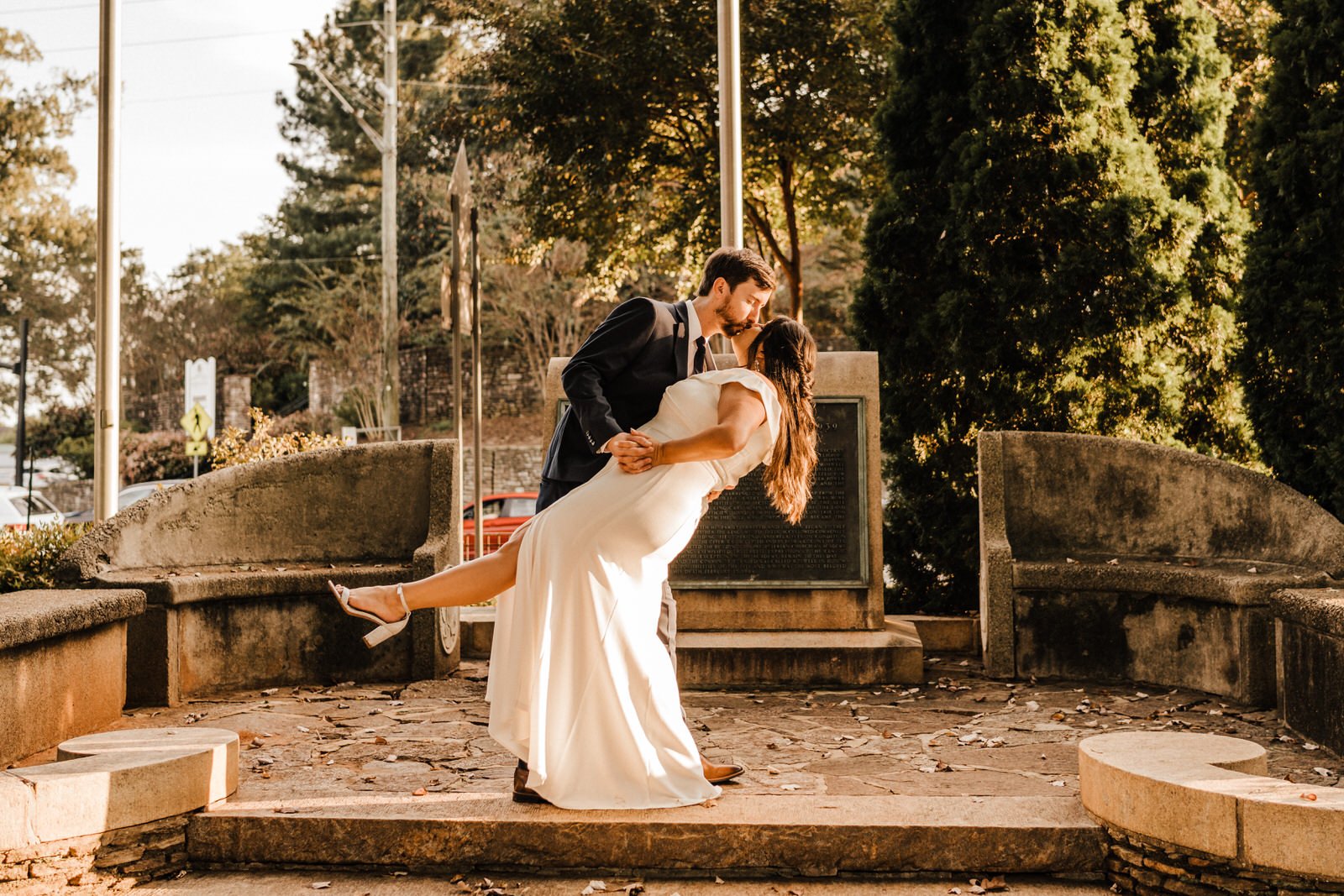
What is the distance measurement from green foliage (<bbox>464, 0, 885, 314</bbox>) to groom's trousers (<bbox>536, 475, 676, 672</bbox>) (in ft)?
54.6

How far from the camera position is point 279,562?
7.82 metres

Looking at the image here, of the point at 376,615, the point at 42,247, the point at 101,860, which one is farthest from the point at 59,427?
the point at 101,860

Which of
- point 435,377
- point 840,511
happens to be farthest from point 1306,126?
point 435,377

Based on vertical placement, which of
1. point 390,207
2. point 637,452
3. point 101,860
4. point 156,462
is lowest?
point 101,860

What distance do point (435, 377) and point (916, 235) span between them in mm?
33323

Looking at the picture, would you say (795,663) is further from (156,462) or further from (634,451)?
(156,462)

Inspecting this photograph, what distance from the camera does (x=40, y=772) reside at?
4254mm

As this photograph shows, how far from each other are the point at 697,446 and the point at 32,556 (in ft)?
17.0

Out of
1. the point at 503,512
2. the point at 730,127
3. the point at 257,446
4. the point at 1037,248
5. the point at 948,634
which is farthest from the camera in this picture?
the point at 503,512

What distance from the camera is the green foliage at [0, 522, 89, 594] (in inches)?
290

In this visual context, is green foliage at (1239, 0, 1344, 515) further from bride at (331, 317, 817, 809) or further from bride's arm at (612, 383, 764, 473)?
bride's arm at (612, 383, 764, 473)

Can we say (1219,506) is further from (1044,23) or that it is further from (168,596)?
(168,596)

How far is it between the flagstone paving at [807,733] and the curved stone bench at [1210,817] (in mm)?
661

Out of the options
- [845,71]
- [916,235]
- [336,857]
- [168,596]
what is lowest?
[336,857]
